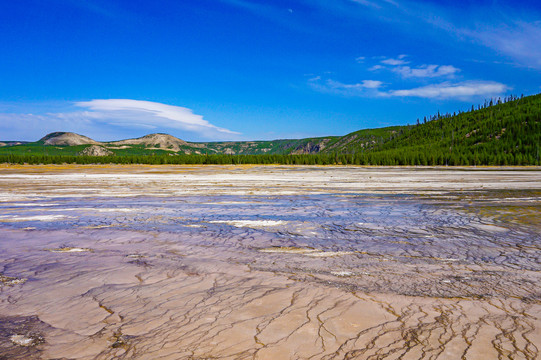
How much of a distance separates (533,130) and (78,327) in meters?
207

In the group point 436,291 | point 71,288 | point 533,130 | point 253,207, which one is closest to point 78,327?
point 71,288

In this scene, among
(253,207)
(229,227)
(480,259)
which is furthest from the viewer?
(253,207)

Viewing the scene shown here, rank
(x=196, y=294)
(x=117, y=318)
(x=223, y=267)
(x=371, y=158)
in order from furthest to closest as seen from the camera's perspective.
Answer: (x=371, y=158), (x=223, y=267), (x=196, y=294), (x=117, y=318)

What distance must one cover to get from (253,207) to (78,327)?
10963 mm

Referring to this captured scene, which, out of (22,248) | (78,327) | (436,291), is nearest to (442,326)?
(436,291)

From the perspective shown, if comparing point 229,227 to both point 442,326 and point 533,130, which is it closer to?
point 442,326

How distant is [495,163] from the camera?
121 metres

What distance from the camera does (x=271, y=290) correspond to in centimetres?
528

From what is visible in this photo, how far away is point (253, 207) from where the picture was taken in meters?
15.0

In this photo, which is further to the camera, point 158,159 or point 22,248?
point 158,159

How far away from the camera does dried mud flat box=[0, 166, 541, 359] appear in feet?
12.2

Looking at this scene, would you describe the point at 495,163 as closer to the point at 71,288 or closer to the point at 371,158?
the point at 371,158

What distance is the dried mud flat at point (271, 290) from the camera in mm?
3725

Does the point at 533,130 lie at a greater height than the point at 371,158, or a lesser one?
greater
